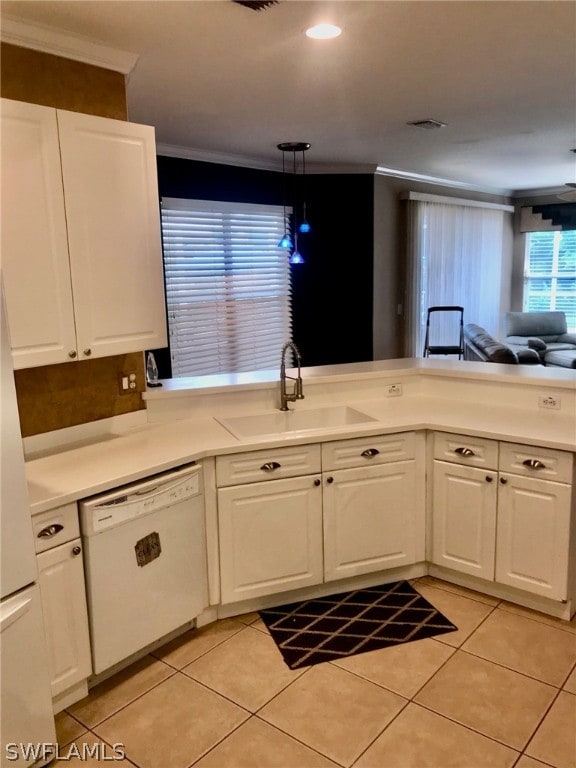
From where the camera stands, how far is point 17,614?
180 centimetres

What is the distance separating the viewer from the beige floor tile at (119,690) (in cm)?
223

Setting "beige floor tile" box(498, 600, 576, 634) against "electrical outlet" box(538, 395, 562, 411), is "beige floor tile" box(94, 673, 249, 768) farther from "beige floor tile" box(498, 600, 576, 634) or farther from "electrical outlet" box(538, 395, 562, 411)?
"electrical outlet" box(538, 395, 562, 411)

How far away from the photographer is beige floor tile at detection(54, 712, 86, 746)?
211 cm

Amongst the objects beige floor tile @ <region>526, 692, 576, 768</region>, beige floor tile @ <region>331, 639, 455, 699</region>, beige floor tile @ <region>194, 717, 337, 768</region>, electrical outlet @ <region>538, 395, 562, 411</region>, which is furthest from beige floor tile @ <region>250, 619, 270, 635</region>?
electrical outlet @ <region>538, 395, 562, 411</region>

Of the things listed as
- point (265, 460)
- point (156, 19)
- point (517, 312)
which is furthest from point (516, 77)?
point (517, 312)

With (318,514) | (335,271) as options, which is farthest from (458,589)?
Result: (335,271)

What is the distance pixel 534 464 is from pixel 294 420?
1235 mm

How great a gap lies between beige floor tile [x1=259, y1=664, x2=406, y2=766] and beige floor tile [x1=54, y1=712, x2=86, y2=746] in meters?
0.66

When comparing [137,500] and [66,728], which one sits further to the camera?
[137,500]

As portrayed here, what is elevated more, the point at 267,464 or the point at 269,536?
the point at 267,464

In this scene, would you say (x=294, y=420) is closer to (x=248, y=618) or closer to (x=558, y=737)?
(x=248, y=618)

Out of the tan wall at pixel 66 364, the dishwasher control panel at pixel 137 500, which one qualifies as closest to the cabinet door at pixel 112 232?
the tan wall at pixel 66 364

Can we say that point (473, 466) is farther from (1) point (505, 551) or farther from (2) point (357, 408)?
(2) point (357, 408)

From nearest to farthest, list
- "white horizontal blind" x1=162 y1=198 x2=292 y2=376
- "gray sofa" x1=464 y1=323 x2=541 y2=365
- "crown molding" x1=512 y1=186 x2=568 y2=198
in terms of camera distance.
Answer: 1. "white horizontal blind" x1=162 y1=198 x2=292 y2=376
2. "gray sofa" x1=464 y1=323 x2=541 y2=365
3. "crown molding" x1=512 y1=186 x2=568 y2=198
